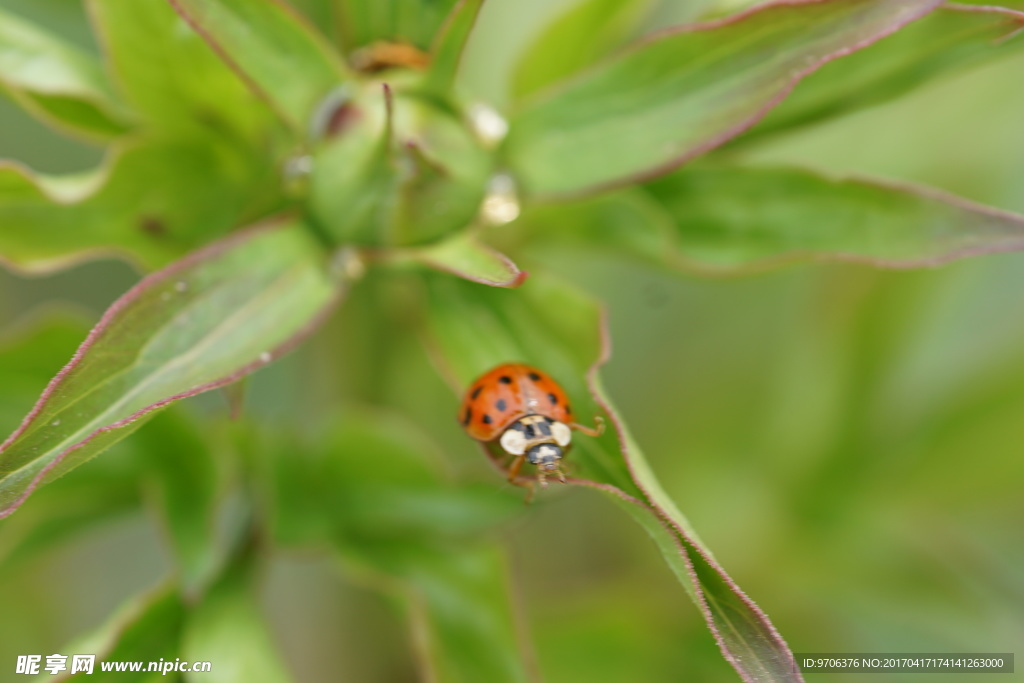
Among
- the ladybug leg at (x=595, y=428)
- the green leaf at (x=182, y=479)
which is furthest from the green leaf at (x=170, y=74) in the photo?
the ladybug leg at (x=595, y=428)

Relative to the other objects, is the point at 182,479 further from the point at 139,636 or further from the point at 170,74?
the point at 170,74

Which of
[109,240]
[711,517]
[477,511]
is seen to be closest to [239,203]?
[109,240]

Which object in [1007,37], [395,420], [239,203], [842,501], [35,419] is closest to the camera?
[35,419]

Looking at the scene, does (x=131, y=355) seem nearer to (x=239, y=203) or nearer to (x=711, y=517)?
(x=239, y=203)

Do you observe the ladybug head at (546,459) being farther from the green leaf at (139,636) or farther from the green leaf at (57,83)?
the green leaf at (57,83)

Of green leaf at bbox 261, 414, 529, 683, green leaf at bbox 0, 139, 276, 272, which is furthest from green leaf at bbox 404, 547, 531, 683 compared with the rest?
green leaf at bbox 0, 139, 276, 272

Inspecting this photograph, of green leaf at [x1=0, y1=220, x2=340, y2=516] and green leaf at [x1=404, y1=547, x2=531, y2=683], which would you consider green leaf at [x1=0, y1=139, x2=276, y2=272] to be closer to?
green leaf at [x1=0, y1=220, x2=340, y2=516]
